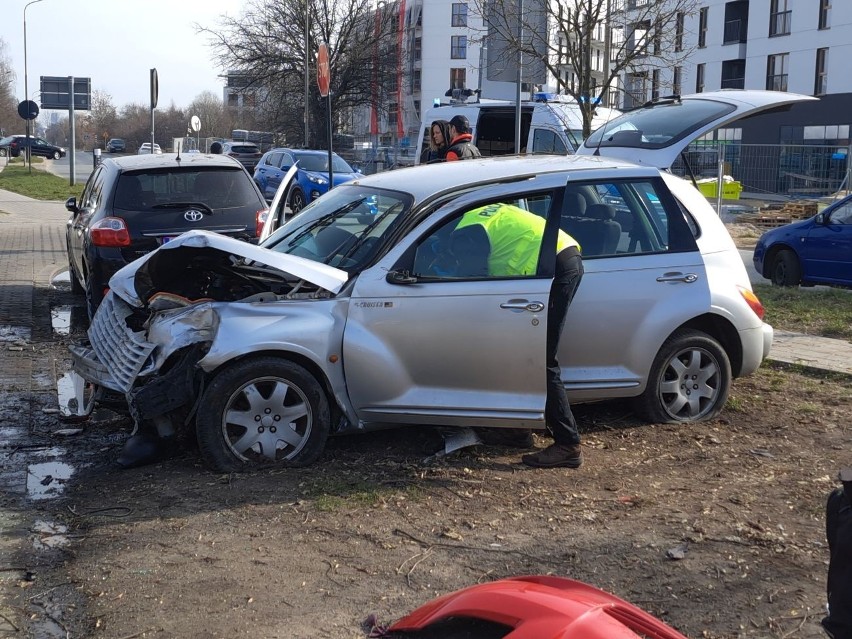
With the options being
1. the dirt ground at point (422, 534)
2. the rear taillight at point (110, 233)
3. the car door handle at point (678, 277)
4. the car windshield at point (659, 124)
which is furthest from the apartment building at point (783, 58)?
the dirt ground at point (422, 534)

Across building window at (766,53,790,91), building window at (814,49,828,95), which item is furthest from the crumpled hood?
building window at (766,53,790,91)

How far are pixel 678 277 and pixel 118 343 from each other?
11.3 ft

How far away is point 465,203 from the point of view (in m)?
5.88

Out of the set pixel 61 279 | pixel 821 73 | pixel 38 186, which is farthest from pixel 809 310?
pixel 821 73

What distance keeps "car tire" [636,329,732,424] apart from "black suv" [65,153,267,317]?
4.40 metres

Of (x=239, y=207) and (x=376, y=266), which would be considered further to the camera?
(x=239, y=207)

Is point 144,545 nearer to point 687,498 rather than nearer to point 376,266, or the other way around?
point 376,266

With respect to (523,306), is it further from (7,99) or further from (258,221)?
(7,99)

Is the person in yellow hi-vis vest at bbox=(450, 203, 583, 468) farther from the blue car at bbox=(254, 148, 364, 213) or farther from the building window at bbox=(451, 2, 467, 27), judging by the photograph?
the building window at bbox=(451, 2, 467, 27)

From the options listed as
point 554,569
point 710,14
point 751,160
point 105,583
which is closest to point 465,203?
point 554,569

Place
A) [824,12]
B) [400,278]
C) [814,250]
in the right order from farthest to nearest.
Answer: [824,12], [814,250], [400,278]

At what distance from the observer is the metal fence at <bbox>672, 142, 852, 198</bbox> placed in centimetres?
2220

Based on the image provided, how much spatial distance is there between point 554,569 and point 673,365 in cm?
244

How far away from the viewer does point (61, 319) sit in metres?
10.6
